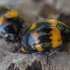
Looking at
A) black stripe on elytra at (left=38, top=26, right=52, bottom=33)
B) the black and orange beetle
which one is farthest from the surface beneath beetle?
black stripe on elytra at (left=38, top=26, right=52, bottom=33)

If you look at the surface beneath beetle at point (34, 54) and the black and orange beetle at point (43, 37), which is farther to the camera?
the black and orange beetle at point (43, 37)

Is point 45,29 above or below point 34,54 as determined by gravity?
above

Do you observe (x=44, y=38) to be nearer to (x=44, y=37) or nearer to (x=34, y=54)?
(x=44, y=37)

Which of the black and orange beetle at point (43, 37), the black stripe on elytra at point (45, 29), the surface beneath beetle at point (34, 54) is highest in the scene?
the black stripe on elytra at point (45, 29)

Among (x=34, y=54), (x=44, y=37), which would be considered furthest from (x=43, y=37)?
(x=34, y=54)

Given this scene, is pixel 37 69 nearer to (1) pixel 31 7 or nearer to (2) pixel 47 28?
(2) pixel 47 28

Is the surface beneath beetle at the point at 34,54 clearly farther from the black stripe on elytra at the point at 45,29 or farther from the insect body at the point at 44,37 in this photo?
the black stripe on elytra at the point at 45,29

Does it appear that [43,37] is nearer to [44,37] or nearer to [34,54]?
[44,37]

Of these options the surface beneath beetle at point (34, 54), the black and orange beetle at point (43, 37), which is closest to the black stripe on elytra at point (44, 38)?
the black and orange beetle at point (43, 37)

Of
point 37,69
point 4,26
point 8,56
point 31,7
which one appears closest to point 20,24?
point 4,26
